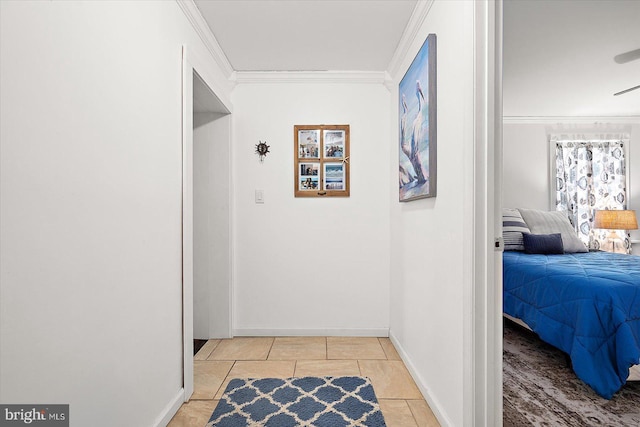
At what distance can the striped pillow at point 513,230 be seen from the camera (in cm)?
398

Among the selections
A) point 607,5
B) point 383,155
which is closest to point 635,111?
point 607,5

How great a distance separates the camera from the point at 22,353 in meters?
0.95

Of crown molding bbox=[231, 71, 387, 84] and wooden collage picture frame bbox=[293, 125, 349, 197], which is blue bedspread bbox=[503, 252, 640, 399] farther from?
crown molding bbox=[231, 71, 387, 84]

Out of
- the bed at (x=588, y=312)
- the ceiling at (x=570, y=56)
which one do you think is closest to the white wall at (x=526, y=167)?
the ceiling at (x=570, y=56)

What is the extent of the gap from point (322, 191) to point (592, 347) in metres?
2.18

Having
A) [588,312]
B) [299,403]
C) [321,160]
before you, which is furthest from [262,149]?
[588,312]

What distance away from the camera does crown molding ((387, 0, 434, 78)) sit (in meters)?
2.11

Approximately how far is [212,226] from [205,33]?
5.00ft

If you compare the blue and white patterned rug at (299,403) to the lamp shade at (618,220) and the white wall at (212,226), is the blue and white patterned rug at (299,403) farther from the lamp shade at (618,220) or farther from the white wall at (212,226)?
the lamp shade at (618,220)

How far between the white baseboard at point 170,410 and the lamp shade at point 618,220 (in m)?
5.24

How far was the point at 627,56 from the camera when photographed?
120 inches

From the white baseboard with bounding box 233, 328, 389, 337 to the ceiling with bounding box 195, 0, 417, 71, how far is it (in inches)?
90.4

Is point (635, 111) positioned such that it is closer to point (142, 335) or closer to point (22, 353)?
point (142, 335)

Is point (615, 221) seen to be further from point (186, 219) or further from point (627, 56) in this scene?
point (186, 219)
